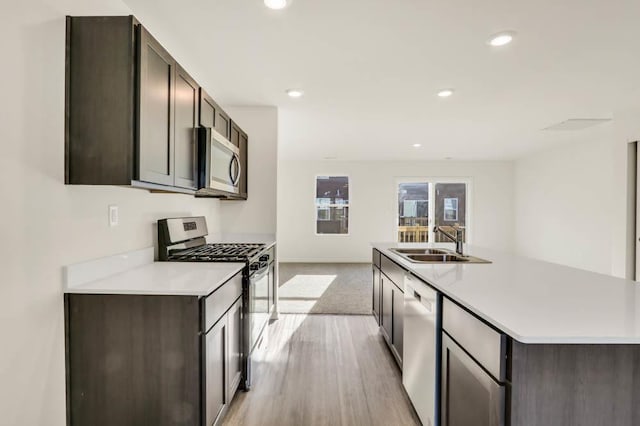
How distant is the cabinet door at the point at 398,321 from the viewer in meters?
2.32

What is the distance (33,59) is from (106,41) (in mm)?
282

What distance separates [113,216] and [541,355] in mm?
2066

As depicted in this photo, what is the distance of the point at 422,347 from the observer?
5.87ft

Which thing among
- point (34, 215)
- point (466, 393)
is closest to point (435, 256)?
point (466, 393)

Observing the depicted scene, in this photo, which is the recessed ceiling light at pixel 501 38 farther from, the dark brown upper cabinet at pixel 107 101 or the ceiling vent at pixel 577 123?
the ceiling vent at pixel 577 123

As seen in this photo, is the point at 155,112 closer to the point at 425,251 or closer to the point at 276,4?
the point at 276,4

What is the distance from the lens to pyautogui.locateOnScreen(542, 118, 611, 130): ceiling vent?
4.21 m

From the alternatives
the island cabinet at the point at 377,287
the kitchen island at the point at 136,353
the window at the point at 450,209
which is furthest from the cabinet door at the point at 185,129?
the window at the point at 450,209

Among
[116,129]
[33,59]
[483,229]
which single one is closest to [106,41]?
[33,59]

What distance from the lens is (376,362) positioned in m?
2.69

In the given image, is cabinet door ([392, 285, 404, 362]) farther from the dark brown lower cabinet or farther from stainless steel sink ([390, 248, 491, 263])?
stainless steel sink ([390, 248, 491, 263])

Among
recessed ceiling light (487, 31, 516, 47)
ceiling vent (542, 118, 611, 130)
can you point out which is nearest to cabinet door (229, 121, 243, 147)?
recessed ceiling light (487, 31, 516, 47)

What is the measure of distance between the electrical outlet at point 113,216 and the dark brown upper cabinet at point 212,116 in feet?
2.57

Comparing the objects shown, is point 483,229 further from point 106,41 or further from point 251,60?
point 106,41
